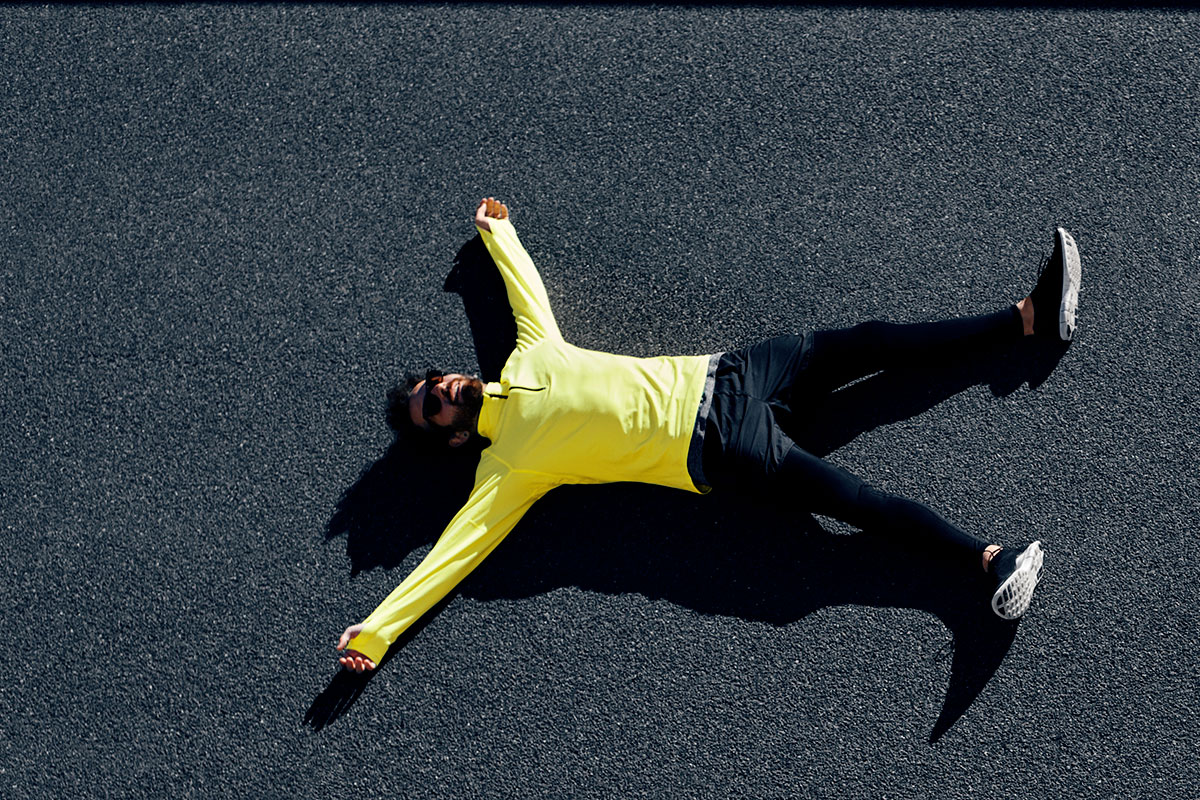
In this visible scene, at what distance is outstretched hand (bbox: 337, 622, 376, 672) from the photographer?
3017 mm

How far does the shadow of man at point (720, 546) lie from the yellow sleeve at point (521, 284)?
55 centimetres

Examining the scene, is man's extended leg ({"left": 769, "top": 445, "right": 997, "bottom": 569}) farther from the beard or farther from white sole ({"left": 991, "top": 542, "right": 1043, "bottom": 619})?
the beard

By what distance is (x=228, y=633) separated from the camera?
316cm

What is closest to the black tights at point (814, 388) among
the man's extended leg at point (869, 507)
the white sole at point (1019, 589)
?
the man's extended leg at point (869, 507)

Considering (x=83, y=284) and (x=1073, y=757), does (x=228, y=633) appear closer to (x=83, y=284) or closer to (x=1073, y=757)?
(x=83, y=284)

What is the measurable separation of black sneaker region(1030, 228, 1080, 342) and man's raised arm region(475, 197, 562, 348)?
5.30 ft

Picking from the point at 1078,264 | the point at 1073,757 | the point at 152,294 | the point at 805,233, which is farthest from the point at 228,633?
the point at 1078,264

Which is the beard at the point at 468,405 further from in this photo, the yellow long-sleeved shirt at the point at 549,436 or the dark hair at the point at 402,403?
the dark hair at the point at 402,403

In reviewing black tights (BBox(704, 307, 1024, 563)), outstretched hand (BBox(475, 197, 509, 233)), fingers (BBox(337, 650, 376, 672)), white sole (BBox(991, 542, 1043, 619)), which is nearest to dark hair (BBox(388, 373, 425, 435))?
outstretched hand (BBox(475, 197, 509, 233))

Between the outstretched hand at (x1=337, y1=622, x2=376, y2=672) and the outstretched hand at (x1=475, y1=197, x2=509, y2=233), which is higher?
the outstretched hand at (x1=475, y1=197, x2=509, y2=233)

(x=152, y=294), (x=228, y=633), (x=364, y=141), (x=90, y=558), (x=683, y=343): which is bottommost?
(x=228, y=633)

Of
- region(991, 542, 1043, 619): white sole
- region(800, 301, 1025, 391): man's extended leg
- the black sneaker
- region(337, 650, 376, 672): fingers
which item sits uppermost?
the black sneaker

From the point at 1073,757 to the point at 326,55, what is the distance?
3636 millimetres

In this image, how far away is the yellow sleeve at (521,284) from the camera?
306 cm
